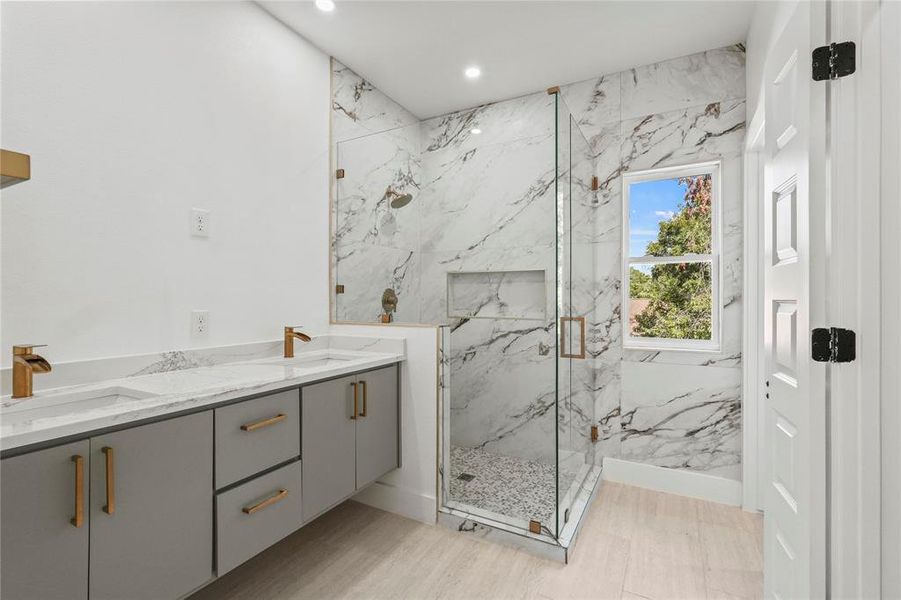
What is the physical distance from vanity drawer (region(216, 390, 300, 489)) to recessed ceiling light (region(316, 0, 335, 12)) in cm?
194

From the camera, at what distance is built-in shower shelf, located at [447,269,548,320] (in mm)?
2664

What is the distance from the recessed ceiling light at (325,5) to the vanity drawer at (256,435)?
6.38 feet

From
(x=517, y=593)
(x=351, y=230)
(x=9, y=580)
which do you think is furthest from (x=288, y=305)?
(x=517, y=593)

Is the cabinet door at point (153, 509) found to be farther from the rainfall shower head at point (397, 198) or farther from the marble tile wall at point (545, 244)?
the rainfall shower head at point (397, 198)

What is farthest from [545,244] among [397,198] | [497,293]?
[397,198]

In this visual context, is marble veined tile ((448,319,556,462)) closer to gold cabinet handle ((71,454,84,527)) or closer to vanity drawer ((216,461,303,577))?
vanity drawer ((216,461,303,577))

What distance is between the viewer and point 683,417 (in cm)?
267

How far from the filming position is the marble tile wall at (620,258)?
2547 mm

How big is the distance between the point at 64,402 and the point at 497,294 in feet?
7.01

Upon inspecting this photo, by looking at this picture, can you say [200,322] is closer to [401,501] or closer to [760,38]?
[401,501]

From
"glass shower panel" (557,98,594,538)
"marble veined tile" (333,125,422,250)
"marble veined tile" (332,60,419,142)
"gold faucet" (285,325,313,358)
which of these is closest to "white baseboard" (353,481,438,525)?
"glass shower panel" (557,98,594,538)

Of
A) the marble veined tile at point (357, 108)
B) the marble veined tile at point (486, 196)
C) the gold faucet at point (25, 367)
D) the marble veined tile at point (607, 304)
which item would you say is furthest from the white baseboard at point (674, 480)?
the gold faucet at point (25, 367)

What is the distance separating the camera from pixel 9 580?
0.97 m

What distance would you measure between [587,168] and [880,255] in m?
1.92
